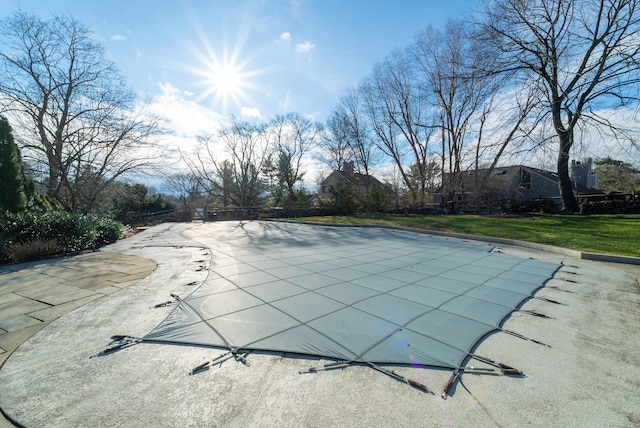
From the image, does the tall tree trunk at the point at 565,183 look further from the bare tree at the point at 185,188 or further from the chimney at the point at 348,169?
the bare tree at the point at 185,188

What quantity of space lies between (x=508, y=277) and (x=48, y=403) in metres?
5.82

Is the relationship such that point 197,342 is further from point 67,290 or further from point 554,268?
point 554,268

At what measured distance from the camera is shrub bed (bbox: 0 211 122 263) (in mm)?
6045

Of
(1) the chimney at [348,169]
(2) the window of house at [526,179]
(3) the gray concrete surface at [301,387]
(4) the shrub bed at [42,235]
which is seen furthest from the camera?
(2) the window of house at [526,179]

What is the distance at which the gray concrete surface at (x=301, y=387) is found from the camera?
159 cm

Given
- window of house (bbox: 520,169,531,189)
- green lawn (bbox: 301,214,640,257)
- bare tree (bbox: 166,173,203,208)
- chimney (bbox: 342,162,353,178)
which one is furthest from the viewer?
bare tree (bbox: 166,173,203,208)

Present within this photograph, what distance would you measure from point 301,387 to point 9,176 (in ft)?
33.8

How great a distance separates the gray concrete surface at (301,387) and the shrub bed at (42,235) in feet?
17.5

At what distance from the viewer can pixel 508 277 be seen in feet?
14.6

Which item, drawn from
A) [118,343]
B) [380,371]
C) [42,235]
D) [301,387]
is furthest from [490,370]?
[42,235]

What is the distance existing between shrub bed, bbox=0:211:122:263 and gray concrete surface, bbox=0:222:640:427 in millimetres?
5343

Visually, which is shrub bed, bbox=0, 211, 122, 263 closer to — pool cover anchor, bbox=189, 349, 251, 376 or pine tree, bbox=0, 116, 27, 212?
pine tree, bbox=0, 116, 27, 212

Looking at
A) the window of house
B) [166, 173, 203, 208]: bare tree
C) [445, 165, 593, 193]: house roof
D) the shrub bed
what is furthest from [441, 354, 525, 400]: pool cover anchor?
[166, 173, 203, 208]: bare tree

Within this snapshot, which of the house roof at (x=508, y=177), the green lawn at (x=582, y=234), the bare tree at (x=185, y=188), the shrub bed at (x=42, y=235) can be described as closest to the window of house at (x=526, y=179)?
the house roof at (x=508, y=177)
